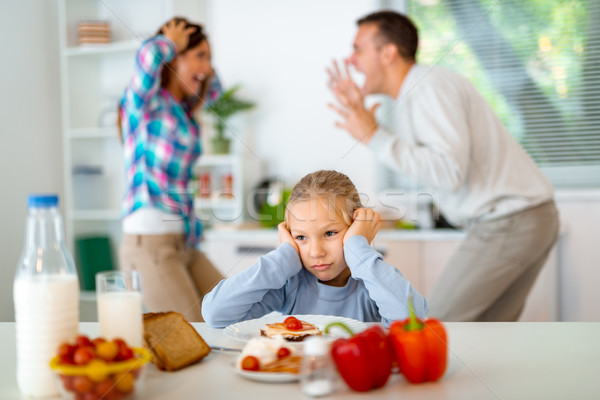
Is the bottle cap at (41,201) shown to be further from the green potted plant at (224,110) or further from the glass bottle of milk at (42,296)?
the green potted plant at (224,110)

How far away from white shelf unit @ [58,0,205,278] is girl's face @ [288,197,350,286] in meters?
2.14

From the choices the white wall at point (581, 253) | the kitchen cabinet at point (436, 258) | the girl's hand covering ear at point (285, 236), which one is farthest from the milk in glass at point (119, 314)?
the white wall at point (581, 253)

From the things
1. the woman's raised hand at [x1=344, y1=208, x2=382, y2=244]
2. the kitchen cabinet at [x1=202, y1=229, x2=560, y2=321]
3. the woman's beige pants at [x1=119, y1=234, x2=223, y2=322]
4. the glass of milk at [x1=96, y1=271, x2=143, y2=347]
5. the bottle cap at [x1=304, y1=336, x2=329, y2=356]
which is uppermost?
the woman's raised hand at [x1=344, y1=208, x2=382, y2=244]

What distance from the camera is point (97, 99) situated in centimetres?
311

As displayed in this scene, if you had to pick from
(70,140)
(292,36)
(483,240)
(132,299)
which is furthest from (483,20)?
(132,299)

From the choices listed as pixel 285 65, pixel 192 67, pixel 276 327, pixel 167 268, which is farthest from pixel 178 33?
pixel 285 65

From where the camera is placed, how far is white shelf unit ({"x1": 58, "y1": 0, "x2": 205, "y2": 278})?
2.94m

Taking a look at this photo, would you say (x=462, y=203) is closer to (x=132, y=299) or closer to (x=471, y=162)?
(x=471, y=162)

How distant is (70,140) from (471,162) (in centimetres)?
216

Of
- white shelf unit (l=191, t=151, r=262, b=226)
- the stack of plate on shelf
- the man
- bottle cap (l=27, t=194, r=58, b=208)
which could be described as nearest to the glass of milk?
bottle cap (l=27, t=194, r=58, b=208)

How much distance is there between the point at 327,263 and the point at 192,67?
978 millimetres

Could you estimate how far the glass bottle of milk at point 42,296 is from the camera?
2.14ft

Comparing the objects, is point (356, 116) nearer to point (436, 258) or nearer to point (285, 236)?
point (285, 236)

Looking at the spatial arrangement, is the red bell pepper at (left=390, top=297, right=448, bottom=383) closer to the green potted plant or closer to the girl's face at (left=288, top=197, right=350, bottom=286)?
the girl's face at (left=288, top=197, right=350, bottom=286)
